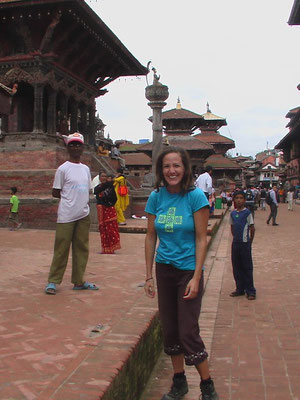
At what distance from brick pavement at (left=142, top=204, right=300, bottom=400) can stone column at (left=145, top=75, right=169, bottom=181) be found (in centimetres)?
874

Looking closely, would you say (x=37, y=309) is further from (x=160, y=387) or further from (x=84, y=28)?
(x=84, y=28)

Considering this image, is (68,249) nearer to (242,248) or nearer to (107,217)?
(242,248)

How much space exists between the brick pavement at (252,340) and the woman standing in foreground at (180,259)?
18.9 inches

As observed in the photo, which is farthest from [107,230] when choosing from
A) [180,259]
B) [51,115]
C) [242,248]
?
[51,115]

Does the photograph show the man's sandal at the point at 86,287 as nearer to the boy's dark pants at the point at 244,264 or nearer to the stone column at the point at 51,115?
the boy's dark pants at the point at 244,264

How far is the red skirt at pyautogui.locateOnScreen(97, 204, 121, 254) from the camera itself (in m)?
7.73

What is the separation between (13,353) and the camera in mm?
2822

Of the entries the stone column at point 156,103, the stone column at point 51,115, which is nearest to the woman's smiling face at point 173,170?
the stone column at point 156,103

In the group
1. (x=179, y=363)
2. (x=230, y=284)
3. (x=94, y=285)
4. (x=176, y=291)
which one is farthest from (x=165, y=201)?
(x=230, y=284)

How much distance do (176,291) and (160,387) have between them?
3.17 ft

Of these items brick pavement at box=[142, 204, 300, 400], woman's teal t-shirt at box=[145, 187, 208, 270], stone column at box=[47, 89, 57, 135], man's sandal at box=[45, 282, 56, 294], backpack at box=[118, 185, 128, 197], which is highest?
stone column at box=[47, 89, 57, 135]

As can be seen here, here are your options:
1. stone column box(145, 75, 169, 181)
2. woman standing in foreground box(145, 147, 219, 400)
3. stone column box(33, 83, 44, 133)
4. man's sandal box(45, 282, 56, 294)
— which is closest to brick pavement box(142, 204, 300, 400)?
woman standing in foreground box(145, 147, 219, 400)

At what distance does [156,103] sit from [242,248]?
11178 millimetres

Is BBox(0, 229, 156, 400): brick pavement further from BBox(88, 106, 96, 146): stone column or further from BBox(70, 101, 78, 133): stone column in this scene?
BBox(88, 106, 96, 146): stone column
